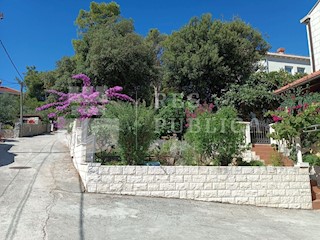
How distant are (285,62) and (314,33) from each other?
49.8 ft

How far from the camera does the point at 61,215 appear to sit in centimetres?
543

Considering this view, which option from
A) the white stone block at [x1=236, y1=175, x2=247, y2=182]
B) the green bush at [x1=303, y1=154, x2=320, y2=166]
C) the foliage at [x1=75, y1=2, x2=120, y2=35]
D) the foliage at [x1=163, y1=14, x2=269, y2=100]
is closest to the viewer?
the white stone block at [x1=236, y1=175, x2=247, y2=182]

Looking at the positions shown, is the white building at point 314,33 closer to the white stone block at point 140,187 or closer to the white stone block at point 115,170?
the white stone block at point 140,187

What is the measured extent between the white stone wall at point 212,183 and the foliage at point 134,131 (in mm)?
576

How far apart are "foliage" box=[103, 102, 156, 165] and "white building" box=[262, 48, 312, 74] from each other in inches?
965

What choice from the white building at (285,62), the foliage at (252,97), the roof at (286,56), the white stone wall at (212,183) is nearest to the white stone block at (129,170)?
the white stone wall at (212,183)

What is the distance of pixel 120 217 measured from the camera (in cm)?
565

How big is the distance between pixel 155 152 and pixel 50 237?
15.8 feet

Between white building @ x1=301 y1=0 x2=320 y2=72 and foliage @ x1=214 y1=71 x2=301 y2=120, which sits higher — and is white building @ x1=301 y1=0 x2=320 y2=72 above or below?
above

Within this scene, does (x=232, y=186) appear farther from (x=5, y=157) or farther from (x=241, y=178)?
(x=5, y=157)

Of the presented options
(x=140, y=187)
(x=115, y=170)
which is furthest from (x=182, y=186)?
(x=115, y=170)

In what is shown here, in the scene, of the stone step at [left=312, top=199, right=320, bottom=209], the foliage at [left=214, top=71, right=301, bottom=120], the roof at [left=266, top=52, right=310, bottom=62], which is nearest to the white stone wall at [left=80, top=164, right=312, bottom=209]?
the stone step at [left=312, top=199, right=320, bottom=209]

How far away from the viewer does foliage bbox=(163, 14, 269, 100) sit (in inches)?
703

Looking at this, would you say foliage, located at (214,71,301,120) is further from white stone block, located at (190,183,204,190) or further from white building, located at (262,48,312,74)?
white building, located at (262,48,312,74)
